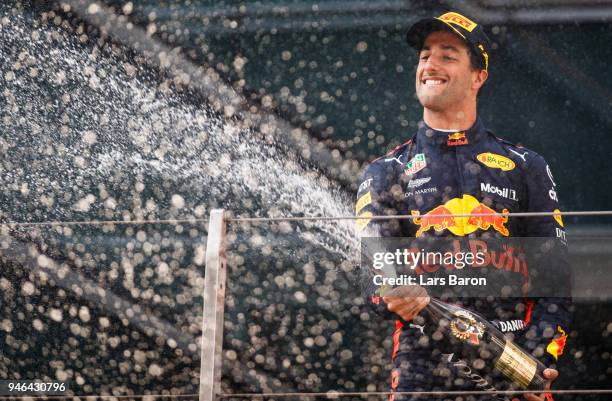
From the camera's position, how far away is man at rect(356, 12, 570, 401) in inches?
63.3

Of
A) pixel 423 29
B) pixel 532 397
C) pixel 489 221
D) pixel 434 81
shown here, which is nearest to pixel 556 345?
pixel 532 397

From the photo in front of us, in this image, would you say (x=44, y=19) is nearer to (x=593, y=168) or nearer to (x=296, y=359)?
(x=296, y=359)

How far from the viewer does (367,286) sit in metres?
1.67

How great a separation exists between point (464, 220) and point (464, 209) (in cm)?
3

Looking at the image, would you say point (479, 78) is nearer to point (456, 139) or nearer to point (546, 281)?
point (456, 139)

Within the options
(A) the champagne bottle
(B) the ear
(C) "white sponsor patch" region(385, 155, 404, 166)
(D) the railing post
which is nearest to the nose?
(B) the ear

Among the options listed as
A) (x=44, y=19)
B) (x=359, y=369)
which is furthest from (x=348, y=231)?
(x=44, y=19)

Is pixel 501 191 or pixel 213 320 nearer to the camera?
pixel 213 320

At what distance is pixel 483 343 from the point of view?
1.53 metres

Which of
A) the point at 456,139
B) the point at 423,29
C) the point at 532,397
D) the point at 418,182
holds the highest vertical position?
the point at 423,29

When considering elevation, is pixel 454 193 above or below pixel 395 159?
below

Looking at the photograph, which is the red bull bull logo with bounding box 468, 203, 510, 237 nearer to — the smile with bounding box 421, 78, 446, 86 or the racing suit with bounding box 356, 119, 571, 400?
the racing suit with bounding box 356, 119, 571, 400

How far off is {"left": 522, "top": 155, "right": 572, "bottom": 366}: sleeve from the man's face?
32 centimetres

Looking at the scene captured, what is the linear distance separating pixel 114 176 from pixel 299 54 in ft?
2.24
